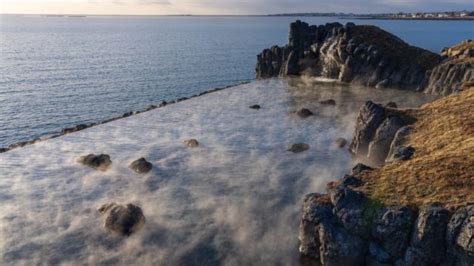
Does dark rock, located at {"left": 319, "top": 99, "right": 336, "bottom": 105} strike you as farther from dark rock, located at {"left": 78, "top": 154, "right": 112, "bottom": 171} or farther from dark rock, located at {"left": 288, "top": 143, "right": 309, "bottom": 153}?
dark rock, located at {"left": 78, "top": 154, "right": 112, "bottom": 171}

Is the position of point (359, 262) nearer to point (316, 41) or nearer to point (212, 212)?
point (212, 212)

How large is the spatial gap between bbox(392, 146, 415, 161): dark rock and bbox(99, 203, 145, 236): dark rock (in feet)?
61.0

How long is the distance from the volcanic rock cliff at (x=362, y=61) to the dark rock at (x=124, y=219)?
55.7 m

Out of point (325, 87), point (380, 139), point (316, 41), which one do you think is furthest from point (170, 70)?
point (380, 139)

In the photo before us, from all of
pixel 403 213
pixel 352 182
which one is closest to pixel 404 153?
pixel 352 182

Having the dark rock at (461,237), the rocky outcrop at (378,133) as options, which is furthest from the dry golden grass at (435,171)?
the rocky outcrop at (378,133)

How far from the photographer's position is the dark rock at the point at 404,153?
30.4 metres

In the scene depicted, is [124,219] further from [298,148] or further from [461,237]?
[298,148]

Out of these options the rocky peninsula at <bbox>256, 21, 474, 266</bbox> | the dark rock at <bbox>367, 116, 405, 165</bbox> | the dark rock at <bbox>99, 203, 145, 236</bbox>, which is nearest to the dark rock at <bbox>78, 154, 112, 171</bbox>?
the dark rock at <bbox>99, 203, 145, 236</bbox>

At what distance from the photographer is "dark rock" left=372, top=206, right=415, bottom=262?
71.0 feet

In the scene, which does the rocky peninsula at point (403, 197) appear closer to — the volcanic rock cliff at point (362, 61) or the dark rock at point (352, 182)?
the dark rock at point (352, 182)

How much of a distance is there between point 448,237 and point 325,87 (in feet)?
220

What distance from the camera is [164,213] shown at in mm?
32094

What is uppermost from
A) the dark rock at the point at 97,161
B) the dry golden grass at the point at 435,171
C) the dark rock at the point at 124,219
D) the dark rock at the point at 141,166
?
the dry golden grass at the point at 435,171
